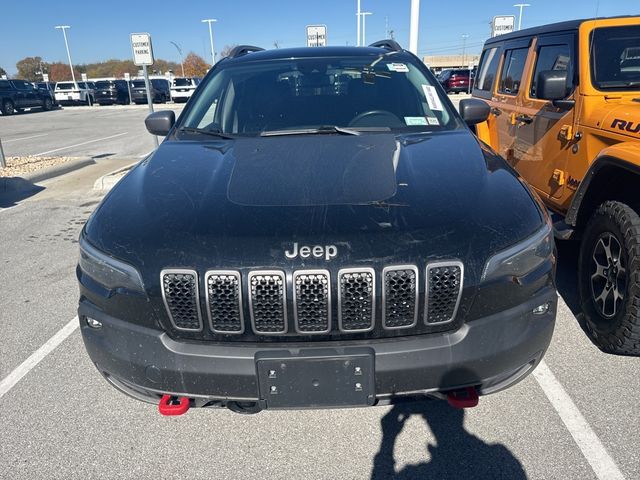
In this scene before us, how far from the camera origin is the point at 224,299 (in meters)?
1.81

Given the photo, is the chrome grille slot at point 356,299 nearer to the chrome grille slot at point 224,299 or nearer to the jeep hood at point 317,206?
the jeep hood at point 317,206

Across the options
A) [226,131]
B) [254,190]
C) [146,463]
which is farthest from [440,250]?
[226,131]

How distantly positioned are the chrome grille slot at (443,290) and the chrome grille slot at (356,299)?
216 millimetres

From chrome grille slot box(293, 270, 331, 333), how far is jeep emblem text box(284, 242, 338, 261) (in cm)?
6

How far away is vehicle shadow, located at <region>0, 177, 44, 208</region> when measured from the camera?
7.49 m

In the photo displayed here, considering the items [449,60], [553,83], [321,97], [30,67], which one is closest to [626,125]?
[553,83]

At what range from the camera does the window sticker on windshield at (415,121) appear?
3071 millimetres

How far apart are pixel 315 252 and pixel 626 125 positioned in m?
2.31

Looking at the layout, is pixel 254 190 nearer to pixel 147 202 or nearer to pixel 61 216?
pixel 147 202

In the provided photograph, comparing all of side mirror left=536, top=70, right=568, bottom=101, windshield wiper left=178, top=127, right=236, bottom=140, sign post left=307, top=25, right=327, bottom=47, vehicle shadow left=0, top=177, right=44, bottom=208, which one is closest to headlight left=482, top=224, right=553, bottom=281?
windshield wiper left=178, top=127, right=236, bottom=140

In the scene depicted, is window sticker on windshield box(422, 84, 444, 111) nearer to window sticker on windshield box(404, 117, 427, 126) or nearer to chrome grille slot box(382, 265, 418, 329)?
window sticker on windshield box(404, 117, 427, 126)

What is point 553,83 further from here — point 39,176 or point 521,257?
point 39,176

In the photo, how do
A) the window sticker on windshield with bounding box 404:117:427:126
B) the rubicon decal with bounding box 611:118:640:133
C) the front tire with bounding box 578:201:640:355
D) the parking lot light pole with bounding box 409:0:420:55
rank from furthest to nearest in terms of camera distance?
1. the parking lot light pole with bounding box 409:0:420:55
2. the window sticker on windshield with bounding box 404:117:427:126
3. the rubicon decal with bounding box 611:118:640:133
4. the front tire with bounding box 578:201:640:355

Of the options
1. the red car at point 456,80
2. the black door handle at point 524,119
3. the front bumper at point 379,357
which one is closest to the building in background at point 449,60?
the red car at point 456,80
